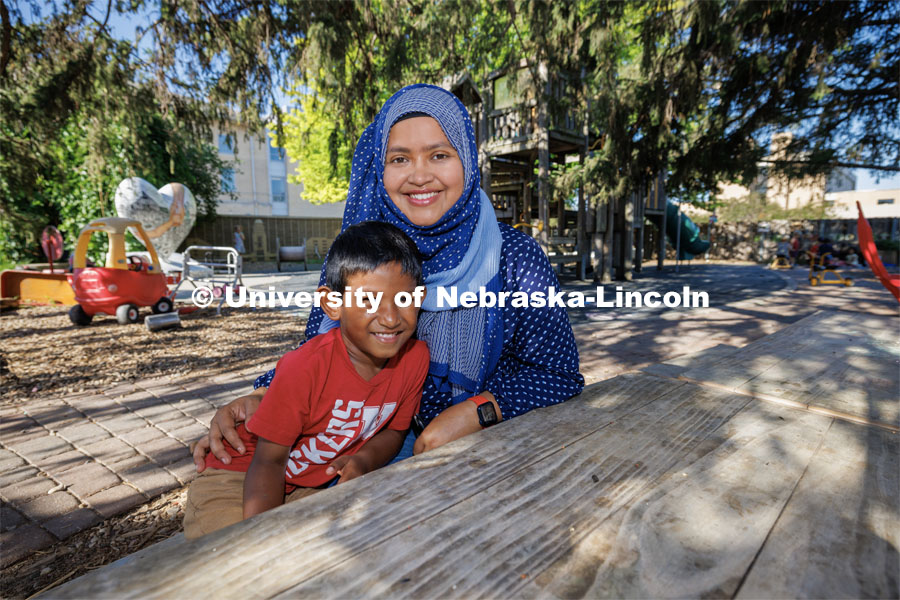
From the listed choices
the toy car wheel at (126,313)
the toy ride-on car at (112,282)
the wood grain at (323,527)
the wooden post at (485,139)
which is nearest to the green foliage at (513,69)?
the toy ride-on car at (112,282)

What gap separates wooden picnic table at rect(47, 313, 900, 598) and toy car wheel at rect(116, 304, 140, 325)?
24.9 feet

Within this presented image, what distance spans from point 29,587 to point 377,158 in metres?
2.15

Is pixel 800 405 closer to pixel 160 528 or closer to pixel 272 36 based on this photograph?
pixel 160 528

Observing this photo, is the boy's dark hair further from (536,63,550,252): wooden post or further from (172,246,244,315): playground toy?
(536,63,550,252): wooden post

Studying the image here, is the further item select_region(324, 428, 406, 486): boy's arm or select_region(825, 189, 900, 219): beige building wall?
select_region(825, 189, 900, 219): beige building wall

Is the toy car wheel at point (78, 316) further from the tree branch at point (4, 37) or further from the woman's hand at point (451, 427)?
the woman's hand at point (451, 427)

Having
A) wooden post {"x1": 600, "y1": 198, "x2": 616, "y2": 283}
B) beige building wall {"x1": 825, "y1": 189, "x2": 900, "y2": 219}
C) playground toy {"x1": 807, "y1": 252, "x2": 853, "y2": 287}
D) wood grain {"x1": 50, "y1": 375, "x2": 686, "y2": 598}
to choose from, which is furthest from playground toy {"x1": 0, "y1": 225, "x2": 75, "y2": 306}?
beige building wall {"x1": 825, "y1": 189, "x2": 900, "y2": 219}

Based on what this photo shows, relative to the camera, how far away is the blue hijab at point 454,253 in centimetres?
164

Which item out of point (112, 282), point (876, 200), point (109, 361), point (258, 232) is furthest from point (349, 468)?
point (876, 200)

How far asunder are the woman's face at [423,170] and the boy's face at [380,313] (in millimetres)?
313

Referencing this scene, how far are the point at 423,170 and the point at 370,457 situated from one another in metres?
1.01

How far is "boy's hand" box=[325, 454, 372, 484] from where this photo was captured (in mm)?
1451

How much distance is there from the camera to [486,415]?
1.42m

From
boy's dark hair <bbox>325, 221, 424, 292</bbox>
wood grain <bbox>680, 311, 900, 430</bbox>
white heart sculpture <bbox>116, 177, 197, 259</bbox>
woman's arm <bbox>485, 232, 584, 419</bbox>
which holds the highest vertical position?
white heart sculpture <bbox>116, 177, 197, 259</bbox>
